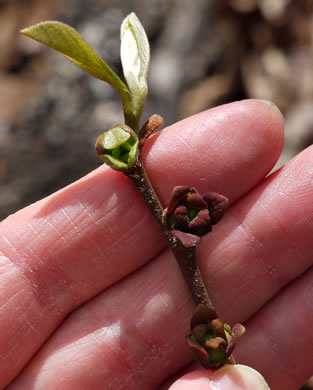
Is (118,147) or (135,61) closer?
(118,147)

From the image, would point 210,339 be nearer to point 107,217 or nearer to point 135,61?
point 107,217

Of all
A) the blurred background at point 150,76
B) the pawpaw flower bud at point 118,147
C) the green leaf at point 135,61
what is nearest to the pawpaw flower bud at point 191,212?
the pawpaw flower bud at point 118,147

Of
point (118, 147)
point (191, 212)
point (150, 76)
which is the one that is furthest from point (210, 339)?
point (150, 76)

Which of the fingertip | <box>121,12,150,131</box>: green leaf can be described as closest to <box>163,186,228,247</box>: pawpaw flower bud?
<box>121,12,150,131</box>: green leaf

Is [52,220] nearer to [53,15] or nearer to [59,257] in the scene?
[59,257]

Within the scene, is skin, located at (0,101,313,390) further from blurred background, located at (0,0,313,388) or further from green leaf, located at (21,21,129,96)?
blurred background, located at (0,0,313,388)

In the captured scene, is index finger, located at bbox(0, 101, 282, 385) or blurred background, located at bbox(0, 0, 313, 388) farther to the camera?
blurred background, located at bbox(0, 0, 313, 388)
